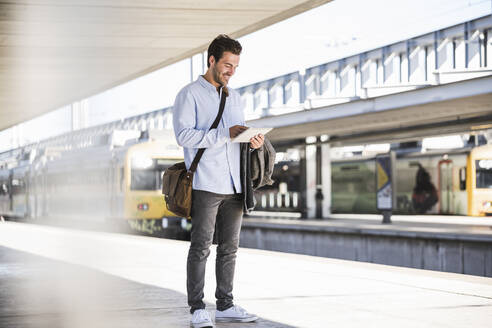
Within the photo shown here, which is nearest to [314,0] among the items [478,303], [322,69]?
[478,303]

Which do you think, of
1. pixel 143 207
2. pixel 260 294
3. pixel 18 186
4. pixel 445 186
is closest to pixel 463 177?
pixel 445 186

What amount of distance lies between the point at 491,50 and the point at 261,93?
13646 millimetres

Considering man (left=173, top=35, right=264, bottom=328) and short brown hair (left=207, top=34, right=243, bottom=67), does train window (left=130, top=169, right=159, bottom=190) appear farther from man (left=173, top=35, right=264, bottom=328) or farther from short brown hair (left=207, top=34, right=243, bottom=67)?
short brown hair (left=207, top=34, right=243, bottom=67)

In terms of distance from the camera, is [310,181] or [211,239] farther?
[310,181]

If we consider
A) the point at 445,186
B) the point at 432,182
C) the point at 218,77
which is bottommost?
the point at 445,186

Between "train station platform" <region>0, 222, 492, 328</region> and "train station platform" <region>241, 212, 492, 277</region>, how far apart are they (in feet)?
25.7

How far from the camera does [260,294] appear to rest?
21.0ft

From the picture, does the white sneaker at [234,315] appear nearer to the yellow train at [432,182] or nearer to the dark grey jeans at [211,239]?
the dark grey jeans at [211,239]

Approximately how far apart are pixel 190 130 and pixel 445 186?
28724 mm

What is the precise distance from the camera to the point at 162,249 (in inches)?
482

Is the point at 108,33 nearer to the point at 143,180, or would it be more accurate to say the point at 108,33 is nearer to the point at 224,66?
the point at 224,66

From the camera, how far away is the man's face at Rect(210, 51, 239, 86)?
15.6ft

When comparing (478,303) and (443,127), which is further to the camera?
(443,127)

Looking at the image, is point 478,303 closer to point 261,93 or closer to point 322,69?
point 322,69
